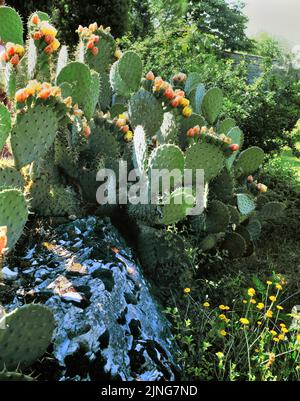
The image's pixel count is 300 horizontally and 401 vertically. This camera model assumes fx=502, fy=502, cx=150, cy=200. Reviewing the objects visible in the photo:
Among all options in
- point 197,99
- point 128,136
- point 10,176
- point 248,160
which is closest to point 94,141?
point 128,136

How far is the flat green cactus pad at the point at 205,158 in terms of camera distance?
293 centimetres

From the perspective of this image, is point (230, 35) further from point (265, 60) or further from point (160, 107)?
point (160, 107)

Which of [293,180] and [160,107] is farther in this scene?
[293,180]

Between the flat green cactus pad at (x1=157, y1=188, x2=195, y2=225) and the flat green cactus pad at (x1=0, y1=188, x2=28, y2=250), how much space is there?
83 cm

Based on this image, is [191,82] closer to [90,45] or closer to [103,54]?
[103,54]

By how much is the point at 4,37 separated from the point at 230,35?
18508 millimetres

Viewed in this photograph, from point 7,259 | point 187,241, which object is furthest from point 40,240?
point 187,241

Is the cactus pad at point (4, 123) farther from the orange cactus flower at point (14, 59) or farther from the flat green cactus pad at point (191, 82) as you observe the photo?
the flat green cactus pad at point (191, 82)

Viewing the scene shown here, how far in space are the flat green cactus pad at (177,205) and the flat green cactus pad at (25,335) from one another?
1.10m

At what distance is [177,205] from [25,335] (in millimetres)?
1205

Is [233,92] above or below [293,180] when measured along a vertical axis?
above

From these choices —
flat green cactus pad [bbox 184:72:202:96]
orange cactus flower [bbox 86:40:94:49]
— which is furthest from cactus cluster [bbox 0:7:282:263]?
flat green cactus pad [bbox 184:72:202:96]

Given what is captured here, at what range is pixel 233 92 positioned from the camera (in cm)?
603

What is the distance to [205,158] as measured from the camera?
9.70 ft
